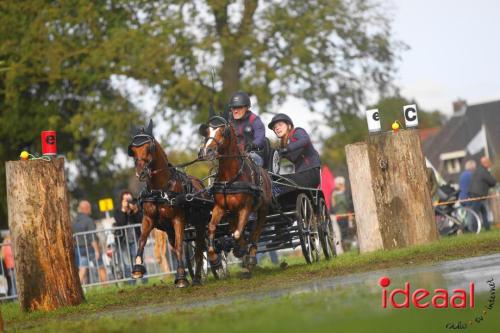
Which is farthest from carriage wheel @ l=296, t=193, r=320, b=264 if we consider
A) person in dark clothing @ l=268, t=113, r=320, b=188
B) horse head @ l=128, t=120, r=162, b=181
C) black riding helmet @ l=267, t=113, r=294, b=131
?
horse head @ l=128, t=120, r=162, b=181

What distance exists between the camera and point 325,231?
19.2 meters

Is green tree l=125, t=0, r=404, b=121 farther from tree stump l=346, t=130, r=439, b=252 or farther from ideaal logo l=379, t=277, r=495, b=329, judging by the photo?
ideaal logo l=379, t=277, r=495, b=329

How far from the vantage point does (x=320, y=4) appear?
39.1 metres

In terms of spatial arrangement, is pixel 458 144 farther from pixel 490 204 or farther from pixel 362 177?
pixel 362 177

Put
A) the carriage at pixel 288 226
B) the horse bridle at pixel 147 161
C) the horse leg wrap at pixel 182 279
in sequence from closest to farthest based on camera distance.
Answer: the horse bridle at pixel 147 161 < the horse leg wrap at pixel 182 279 < the carriage at pixel 288 226

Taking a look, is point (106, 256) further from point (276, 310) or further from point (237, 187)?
point (276, 310)

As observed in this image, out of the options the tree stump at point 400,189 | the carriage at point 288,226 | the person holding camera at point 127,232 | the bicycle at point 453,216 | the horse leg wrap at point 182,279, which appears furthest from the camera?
the bicycle at point 453,216

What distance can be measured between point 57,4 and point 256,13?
6.43 m

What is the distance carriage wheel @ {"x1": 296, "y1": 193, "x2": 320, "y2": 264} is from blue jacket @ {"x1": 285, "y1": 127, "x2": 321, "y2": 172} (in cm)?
72

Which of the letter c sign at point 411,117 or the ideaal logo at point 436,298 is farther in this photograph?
the letter c sign at point 411,117

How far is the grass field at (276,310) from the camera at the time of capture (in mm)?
8258

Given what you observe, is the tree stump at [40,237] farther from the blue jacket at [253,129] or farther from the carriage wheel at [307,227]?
the carriage wheel at [307,227]

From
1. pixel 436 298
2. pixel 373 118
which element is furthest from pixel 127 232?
pixel 436 298

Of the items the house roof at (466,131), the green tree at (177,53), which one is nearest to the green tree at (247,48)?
the green tree at (177,53)
